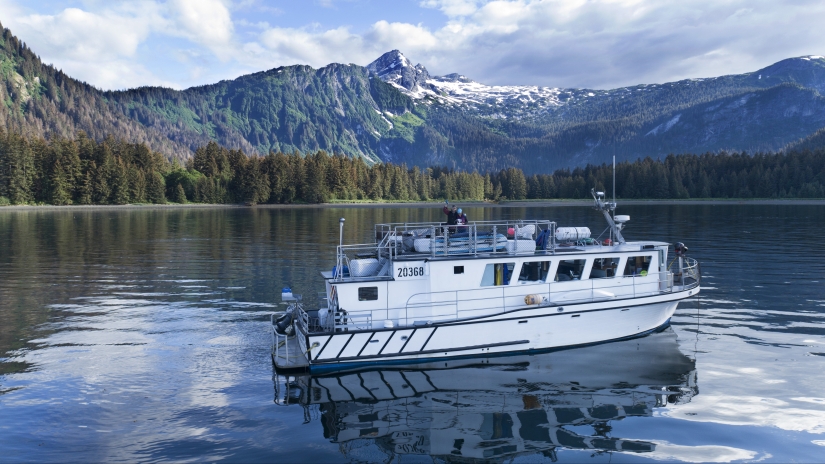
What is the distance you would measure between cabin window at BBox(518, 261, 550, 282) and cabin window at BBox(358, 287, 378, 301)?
17.3ft

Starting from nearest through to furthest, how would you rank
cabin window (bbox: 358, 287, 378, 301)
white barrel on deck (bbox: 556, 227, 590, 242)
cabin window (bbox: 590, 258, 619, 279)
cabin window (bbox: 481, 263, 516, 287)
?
cabin window (bbox: 358, 287, 378, 301) → cabin window (bbox: 481, 263, 516, 287) → cabin window (bbox: 590, 258, 619, 279) → white barrel on deck (bbox: 556, 227, 590, 242)

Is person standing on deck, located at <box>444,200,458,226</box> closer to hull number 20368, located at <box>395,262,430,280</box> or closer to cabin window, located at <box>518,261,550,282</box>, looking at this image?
hull number 20368, located at <box>395,262,430,280</box>

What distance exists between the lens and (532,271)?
20125 millimetres

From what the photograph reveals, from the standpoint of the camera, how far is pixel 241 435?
1330 cm

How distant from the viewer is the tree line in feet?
400

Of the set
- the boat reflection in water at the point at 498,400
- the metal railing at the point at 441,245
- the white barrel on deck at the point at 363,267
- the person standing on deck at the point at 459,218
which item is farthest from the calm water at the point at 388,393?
the person standing on deck at the point at 459,218

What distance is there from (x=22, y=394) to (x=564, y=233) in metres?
18.1

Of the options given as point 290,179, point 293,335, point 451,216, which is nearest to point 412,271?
point 451,216

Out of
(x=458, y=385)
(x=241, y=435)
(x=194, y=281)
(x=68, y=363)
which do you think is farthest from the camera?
(x=194, y=281)

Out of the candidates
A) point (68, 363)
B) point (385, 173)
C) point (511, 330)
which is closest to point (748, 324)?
point (511, 330)

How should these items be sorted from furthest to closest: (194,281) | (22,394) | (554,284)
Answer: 1. (194,281)
2. (554,284)
3. (22,394)

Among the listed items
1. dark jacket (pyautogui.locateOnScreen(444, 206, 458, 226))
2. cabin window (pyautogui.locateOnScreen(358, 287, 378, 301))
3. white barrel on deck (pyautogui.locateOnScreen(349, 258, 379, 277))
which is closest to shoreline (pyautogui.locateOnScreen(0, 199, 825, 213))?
white barrel on deck (pyautogui.locateOnScreen(349, 258, 379, 277))

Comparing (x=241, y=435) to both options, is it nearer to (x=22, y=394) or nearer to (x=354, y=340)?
(x=354, y=340)

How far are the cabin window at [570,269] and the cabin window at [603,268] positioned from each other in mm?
531
